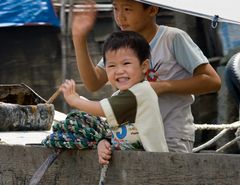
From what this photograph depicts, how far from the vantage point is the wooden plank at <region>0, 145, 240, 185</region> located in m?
3.53

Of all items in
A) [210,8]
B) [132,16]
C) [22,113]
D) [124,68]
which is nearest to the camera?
[210,8]

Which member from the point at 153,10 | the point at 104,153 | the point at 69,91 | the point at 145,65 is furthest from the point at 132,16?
the point at 104,153

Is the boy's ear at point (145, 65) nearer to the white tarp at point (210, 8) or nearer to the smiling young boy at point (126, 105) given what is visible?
the smiling young boy at point (126, 105)

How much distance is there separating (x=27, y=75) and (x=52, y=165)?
7.34 meters

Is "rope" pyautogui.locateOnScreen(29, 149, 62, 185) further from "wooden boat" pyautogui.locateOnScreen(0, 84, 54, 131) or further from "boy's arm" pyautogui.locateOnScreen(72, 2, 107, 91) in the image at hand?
"wooden boat" pyautogui.locateOnScreen(0, 84, 54, 131)

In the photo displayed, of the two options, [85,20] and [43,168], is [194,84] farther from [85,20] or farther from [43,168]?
[43,168]

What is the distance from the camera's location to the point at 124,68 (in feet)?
13.0

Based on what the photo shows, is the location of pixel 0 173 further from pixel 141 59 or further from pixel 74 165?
pixel 141 59

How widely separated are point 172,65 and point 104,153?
2.13 ft

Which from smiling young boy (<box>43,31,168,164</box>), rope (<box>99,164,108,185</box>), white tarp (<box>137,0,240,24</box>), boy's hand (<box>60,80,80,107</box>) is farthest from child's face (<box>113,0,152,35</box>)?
rope (<box>99,164,108,185</box>)

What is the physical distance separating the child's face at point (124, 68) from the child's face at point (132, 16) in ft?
1.07

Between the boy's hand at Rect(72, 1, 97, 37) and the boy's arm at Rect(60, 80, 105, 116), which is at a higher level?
the boy's hand at Rect(72, 1, 97, 37)

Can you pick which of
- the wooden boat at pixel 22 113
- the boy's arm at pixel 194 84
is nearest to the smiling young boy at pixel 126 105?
the boy's arm at pixel 194 84

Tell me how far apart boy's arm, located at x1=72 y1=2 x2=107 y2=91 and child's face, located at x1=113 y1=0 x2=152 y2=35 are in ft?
0.43
